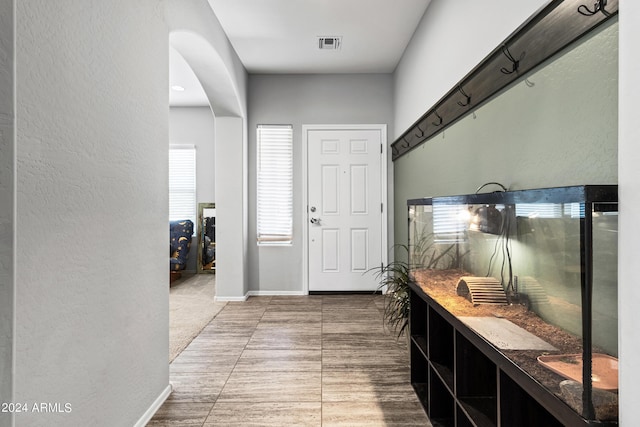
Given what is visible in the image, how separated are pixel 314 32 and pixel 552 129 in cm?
266

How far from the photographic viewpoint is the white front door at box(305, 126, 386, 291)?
456 cm

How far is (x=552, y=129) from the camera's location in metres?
1.45

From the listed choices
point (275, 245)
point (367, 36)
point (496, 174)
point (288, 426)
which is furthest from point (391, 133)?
point (288, 426)

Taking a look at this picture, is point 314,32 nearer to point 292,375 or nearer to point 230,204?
point 230,204

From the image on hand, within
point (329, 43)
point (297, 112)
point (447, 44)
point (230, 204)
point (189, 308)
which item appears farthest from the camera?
point (297, 112)

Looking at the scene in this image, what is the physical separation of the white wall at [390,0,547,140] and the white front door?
0.61 metres

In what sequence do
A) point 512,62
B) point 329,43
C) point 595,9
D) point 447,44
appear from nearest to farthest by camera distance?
1. point 595,9
2. point 512,62
3. point 447,44
4. point 329,43

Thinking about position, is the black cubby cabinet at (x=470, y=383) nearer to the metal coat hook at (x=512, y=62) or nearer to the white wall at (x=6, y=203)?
the metal coat hook at (x=512, y=62)

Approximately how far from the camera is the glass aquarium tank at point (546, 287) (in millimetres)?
780

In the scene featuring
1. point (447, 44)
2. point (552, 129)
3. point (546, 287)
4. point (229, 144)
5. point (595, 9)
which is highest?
point (447, 44)

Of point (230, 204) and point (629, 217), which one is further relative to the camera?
point (230, 204)

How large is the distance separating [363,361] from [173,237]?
4199mm

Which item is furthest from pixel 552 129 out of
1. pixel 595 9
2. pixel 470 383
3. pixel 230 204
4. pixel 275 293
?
pixel 275 293

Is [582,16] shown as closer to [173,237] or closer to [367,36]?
[367,36]
